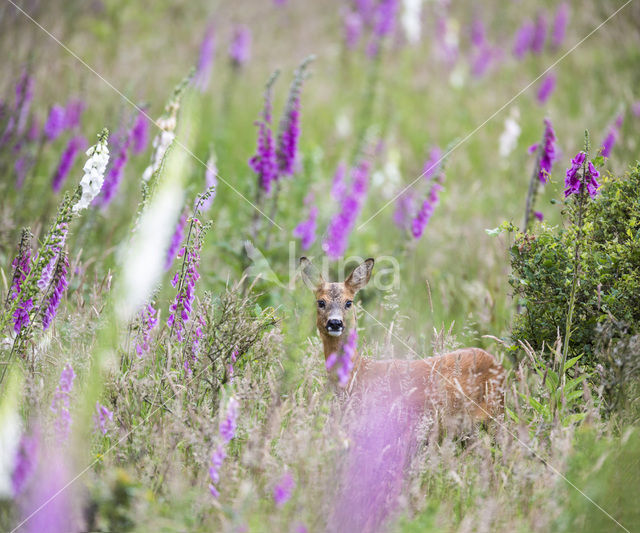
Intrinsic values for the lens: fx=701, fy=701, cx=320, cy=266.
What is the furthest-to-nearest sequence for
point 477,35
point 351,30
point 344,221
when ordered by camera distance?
point 477,35 → point 351,30 → point 344,221

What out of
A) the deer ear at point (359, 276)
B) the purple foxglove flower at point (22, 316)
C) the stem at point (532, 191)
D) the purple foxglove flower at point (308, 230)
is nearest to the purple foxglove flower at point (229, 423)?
the purple foxglove flower at point (22, 316)

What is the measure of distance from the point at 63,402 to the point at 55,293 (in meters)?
0.84

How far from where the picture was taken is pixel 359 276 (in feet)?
16.4

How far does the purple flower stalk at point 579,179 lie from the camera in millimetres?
3896

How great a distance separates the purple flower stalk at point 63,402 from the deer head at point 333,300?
1715mm

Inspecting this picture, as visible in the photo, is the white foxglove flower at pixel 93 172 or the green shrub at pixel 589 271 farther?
the green shrub at pixel 589 271

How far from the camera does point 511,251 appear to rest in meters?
4.40

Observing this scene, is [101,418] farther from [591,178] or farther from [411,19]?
[411,19]

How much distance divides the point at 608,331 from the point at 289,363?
1.67m

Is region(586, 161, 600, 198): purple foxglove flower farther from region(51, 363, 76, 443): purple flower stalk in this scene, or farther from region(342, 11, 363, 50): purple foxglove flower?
region(342, 11, 363, 50): purple foxglove flower

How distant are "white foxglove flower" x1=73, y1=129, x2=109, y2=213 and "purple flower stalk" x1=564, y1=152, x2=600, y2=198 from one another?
101 inches

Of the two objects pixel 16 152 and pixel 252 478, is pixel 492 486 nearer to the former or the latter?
pixel 252 478

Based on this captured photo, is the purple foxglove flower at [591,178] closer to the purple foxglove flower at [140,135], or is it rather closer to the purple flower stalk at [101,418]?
the purple flower stalk at [101,418]

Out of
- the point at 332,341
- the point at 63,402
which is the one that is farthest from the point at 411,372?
the point at 63,402
